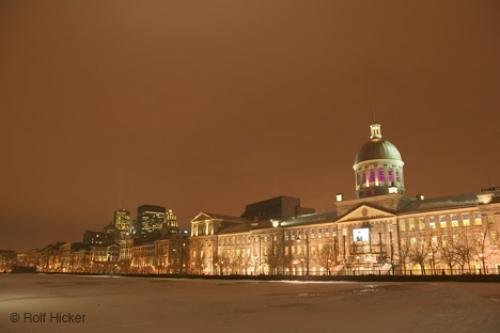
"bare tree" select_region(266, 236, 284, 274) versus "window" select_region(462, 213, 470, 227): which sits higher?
"window" select_region(462, 213, 470, 227)

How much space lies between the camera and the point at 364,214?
343 ft

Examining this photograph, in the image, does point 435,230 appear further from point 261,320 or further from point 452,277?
point 261,320

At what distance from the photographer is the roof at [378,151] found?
109500mm

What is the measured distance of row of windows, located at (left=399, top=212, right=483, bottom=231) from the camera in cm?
8850

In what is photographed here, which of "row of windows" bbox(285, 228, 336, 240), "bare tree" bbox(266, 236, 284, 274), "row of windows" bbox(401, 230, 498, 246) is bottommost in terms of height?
"bare tree" bbox(266, 236, 284, 274)

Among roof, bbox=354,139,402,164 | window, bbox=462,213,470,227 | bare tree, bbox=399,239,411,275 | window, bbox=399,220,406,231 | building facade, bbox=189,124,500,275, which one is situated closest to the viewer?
building facade, bbox=189,124,500,275

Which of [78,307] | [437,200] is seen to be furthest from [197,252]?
[78,307]

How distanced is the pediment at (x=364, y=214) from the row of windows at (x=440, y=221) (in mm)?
3712

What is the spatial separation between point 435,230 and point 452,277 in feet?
108

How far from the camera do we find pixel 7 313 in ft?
83.2

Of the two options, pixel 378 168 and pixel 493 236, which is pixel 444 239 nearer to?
pixel 493 236

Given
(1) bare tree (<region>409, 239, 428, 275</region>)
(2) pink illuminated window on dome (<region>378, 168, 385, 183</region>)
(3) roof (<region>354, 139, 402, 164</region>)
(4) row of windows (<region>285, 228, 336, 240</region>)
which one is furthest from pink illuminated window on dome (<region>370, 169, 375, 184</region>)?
(1) bare tree (<region>409, 239, 428, 275</region>)

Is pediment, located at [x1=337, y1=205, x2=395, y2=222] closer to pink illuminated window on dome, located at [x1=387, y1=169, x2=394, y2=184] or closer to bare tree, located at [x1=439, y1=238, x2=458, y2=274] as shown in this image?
pink illuminated window on dome, located at [x1=387, y1=169, x2=394, y2=184]

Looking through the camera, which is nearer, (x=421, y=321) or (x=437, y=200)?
(x=421, y=321)
